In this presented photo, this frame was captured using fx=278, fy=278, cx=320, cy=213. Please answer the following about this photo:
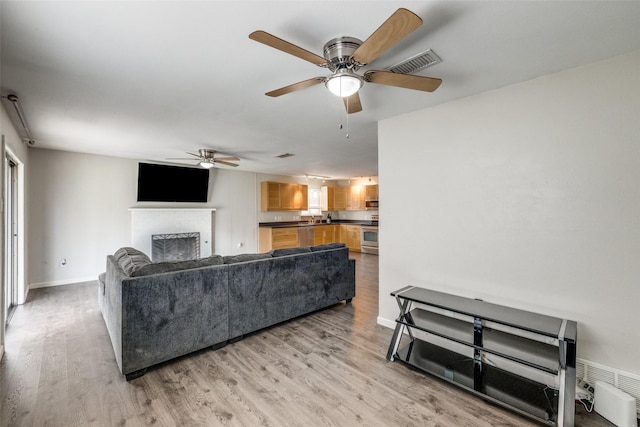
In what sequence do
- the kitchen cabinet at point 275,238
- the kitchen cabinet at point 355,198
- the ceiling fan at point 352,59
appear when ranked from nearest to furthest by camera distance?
the ceiling fan at point 352,59
the kitchen cabinet at point 275,238
the kitchen cabinet at point 355,198

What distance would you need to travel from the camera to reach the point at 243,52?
6.28 ft

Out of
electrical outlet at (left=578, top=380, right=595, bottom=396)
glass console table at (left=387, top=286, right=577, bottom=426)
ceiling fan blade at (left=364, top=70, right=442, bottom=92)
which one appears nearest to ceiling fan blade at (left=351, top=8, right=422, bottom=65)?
ceiling fan blade at (left=364, top=70, right=442, bottom=92)

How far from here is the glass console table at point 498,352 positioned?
179 cm

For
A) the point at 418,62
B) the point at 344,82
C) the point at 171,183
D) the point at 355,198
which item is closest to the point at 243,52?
the point at 344,82

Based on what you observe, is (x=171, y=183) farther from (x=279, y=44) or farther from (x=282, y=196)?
(x=279, y=44)

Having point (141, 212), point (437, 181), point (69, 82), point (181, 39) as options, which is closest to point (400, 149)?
point (437, 181)

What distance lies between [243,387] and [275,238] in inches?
226

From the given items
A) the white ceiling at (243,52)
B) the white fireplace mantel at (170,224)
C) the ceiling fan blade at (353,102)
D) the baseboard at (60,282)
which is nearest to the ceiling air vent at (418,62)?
the white ceiling at (243,52)

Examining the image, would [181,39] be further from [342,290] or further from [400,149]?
[342,290]

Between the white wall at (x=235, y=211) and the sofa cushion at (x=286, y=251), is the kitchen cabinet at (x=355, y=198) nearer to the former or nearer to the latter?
the white wall at (x=235, y=211)

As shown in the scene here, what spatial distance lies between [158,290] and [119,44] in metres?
1.86

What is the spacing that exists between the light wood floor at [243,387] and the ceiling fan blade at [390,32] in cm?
228

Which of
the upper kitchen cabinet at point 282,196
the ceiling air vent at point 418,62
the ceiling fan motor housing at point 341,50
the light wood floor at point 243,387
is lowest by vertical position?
the light wood floor at point 243,387

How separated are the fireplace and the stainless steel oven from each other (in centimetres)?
497
